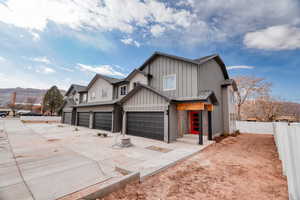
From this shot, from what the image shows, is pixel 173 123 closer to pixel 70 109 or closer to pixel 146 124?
pixel 146 124

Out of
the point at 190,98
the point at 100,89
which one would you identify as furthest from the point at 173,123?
the point at 100,89

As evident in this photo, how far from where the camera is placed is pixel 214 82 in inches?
496

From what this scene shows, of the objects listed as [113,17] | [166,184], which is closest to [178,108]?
[166,184]

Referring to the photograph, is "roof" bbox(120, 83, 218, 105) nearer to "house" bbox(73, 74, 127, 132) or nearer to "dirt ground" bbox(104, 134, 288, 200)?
"house" bbox(73, 74, 127, 132)

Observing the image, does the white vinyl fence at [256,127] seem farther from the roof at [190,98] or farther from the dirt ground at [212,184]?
the dirt ground at [212,184]

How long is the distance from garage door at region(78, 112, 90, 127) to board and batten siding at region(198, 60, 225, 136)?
1446 cm

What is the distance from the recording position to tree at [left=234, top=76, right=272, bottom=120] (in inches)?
874

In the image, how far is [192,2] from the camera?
10.3 m

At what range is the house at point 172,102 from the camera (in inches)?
354

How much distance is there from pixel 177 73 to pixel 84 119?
14.0m

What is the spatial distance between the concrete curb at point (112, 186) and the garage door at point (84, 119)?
15098mm

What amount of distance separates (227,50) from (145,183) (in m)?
19.9

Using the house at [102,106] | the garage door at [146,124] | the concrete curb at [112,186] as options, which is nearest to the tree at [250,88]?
the garage door at [146,124]

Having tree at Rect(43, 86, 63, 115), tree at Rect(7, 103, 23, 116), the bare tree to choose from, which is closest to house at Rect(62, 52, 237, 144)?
the bare tree
